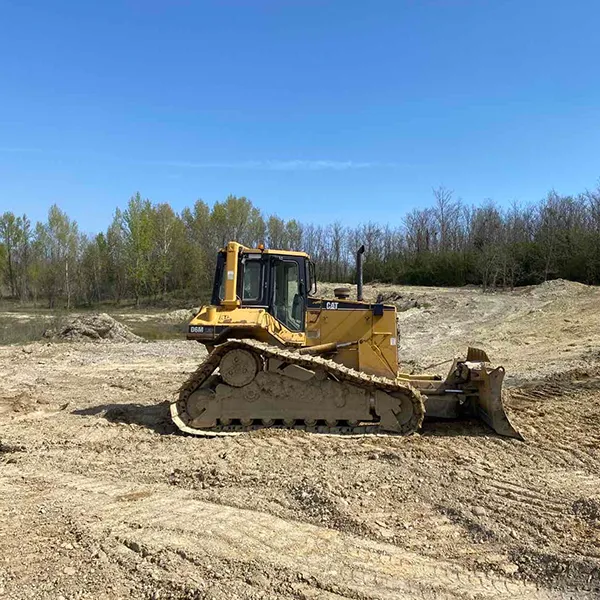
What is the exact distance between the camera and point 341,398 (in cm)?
783

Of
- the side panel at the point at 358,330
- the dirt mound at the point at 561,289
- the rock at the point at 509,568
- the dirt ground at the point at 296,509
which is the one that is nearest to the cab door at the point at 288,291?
the side panel at the point at 358,330

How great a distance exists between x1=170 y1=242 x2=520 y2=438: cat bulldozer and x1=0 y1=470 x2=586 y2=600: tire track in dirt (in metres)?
2.25

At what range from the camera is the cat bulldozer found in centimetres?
777

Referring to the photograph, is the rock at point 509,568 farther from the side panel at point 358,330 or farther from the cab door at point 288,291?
the cab door at point 288,291

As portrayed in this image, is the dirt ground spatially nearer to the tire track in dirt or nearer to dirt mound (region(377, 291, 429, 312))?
the tire track in dirt

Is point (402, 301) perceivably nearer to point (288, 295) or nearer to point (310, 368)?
point (288, 295)

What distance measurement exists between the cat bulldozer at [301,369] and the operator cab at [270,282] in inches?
0.6

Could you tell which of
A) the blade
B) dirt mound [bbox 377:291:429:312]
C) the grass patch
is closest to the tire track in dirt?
the blade

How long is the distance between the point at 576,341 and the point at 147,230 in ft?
141

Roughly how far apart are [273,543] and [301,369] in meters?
3.46

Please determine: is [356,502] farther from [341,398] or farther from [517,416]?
[517,416]

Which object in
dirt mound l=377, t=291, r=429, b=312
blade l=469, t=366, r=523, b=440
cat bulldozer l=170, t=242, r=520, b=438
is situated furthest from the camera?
dirt mound l=377, t=291, r=429, b=312

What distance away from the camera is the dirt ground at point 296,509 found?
3.92 meters

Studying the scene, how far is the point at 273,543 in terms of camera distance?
4496 millimetres
